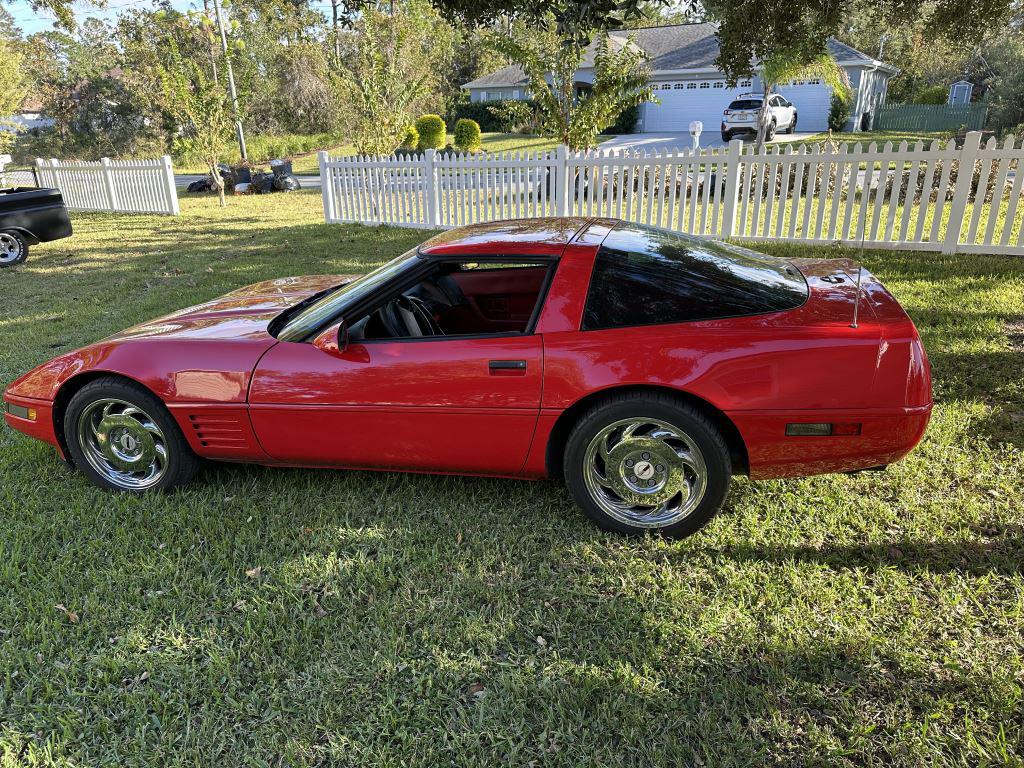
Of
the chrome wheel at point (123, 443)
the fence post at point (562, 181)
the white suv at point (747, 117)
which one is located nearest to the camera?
the chrome wheel at point (123, 443)

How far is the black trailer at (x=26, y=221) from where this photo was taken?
33.5ft

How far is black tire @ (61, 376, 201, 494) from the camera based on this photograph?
343 centimetres

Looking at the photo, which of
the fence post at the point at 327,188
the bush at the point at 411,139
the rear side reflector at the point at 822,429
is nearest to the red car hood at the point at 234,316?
the rear side reflector at the point at 822,429

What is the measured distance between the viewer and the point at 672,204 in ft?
30.9

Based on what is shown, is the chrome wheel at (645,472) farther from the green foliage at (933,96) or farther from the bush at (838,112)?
the green foliage at (933,96)

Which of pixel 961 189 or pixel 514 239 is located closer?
pixel 514 239

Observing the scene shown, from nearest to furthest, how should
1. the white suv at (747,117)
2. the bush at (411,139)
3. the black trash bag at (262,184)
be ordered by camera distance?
the black trash bag at (262,184) < the bush at (411,139) < the white suv at (747,117)

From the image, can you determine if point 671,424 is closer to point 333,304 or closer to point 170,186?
point 333,304

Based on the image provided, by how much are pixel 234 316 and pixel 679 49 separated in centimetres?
4011

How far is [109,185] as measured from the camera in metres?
15.7

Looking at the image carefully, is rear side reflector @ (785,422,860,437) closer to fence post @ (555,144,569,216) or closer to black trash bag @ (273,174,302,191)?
fence post @ (555,144,569,216)

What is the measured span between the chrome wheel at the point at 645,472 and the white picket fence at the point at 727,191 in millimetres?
4785

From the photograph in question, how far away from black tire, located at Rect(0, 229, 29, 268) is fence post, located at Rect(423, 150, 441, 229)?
20.5 ft

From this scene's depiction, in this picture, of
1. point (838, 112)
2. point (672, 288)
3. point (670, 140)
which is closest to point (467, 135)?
point (670, 140)
